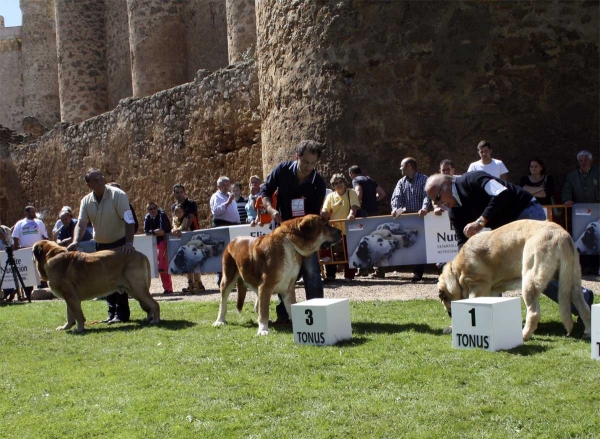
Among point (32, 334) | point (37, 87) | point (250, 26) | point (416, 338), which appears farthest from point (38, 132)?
point (416, 338)

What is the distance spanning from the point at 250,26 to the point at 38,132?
1443cm

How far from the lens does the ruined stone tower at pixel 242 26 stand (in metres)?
18.3

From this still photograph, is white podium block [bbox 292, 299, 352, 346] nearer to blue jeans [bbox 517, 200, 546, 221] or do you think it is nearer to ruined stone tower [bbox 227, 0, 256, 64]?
blue jeans [bbox 517, 200, 546, 221]

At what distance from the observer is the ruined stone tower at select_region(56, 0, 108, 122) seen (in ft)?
93.1

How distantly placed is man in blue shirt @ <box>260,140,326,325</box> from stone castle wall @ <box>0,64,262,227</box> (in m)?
8.60

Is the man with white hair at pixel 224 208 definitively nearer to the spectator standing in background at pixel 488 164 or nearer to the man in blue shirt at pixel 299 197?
the spectator standing in background at pixel 488 164

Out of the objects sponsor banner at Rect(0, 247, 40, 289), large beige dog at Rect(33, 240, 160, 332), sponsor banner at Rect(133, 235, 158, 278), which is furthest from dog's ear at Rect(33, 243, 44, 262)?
sponsor banner at Rect(0, 247, 40, 289)

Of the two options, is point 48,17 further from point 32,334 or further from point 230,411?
point 230,411

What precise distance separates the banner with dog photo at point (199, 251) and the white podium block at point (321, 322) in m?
5.80

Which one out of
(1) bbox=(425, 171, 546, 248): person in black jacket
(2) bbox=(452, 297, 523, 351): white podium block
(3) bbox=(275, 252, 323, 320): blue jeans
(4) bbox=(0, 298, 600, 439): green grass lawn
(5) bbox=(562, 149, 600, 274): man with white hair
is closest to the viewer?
(4) bbox=(0, 298, 600, 439): green grass lawn

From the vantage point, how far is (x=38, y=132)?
2975cm

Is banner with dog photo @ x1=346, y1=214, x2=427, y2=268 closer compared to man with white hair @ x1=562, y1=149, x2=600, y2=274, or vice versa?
man with white hair @ x1=562, y1=149, x2=600, y2=274

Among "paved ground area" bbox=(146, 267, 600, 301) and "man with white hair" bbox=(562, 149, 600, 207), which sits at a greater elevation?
"man with white hair" bbox=(562, 149, 600, 207)

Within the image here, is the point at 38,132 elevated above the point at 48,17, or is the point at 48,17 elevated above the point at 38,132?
the point at 48,17
